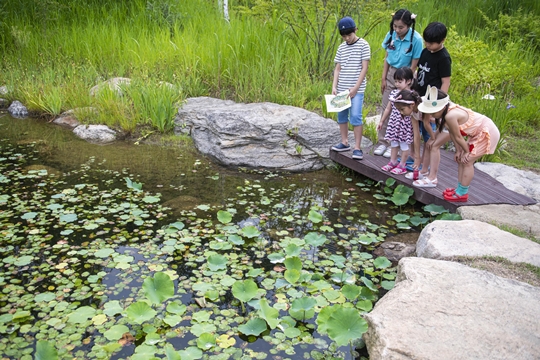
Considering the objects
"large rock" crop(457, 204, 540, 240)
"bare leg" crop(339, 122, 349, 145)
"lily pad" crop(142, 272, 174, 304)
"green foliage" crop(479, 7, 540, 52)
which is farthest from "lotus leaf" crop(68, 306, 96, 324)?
"green foliage" crop(479, 7, 540, 52)

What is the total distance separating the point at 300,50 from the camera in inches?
308

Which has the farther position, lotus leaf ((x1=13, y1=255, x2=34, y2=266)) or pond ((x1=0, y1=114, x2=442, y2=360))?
lotus leaf ((x1=13, y1=255, x2=34, y2=266))

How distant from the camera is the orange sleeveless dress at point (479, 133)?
12.9 ft

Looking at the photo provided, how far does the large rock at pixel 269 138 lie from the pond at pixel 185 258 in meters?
0.21

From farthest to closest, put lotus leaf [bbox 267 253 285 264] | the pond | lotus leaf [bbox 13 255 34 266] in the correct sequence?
lotus leaf [bbox 267 253 285 264] → lotus leaf [bbox 13 255 34 266] → the pond

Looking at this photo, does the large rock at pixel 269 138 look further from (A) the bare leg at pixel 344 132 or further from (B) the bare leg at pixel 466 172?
(B) the bare leg at pixel 466 172

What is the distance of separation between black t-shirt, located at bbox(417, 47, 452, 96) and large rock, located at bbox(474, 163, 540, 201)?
1348 mm

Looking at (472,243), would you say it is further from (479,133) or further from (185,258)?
(185,258)

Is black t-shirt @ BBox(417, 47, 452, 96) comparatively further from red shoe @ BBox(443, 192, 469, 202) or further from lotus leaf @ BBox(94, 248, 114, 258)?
lotus leaf @ BBox(94, 248, 114, 258)

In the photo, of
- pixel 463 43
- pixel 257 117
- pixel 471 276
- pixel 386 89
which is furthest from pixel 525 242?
pixel 463 43

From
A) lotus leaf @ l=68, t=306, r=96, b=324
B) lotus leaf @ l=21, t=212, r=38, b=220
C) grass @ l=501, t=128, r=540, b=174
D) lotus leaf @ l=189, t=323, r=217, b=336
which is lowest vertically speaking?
lotus leaf @ l=21, t=212, r=38, b=220

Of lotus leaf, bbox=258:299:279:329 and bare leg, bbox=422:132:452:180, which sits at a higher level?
bare leg, bbox=422:132:452:180

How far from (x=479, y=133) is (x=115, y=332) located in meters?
3.18

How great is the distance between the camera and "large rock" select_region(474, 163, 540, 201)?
15.5 feet
